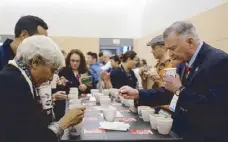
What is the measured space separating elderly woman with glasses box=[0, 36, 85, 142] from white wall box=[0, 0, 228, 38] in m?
6.33

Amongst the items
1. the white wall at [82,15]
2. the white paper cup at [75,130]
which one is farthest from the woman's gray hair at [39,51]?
the white wall at [82,15]

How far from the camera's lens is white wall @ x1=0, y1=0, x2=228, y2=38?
8.05 metres

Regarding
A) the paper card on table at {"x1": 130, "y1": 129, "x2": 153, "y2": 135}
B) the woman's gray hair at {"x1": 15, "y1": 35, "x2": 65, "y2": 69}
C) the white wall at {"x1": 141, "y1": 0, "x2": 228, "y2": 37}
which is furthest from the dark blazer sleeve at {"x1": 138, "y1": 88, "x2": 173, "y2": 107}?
the white wall at {"x1": 141, "y1": 0, "x2": 228, "y2": 37}

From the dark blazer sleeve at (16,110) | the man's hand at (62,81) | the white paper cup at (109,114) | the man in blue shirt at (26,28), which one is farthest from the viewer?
the man's hand at (62,81)

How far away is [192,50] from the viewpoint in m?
1.77

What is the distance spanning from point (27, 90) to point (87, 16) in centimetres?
741

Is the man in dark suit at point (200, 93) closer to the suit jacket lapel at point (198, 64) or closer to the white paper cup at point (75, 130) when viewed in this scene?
the suit jacket lapel at point (198, 64)

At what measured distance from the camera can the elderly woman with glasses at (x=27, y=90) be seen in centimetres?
125

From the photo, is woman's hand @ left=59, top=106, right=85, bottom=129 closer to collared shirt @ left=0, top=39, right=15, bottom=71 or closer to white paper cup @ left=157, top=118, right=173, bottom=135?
white paper cup @ left=157, top=118, right=173, bottom=135

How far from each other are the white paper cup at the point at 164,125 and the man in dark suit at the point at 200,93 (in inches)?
3.1

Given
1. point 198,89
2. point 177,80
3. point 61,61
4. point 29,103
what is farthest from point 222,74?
point 29,103

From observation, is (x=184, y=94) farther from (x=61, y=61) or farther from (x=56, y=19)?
(x=56, y=19)

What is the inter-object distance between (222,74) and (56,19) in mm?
7358

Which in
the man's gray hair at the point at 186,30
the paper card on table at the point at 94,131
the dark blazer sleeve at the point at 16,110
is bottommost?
the paper card on table at the point at 94,131
